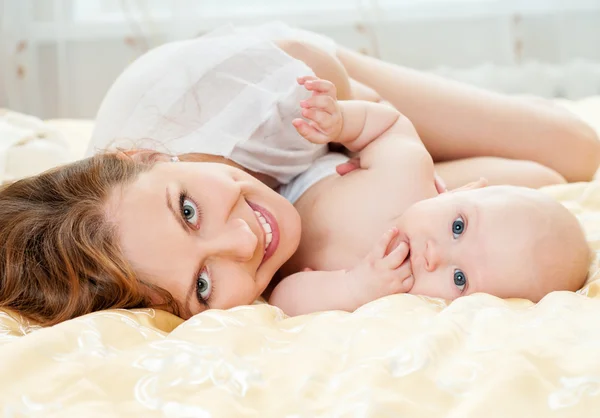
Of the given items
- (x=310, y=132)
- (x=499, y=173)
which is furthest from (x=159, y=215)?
(x=499, y=173)

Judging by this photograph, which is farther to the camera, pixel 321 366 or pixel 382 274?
pixel 382 274

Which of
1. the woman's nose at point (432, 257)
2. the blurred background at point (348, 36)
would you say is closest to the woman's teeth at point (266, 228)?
the woman's nose at point (432, 257)

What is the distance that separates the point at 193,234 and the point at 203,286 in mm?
78

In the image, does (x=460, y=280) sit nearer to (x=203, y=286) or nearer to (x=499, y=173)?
(x=203, y=286)

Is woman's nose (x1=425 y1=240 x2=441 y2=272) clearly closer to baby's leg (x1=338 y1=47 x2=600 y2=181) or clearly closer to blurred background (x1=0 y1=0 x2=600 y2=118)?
baby's leg (x1=338 y1=47 x2=600 y2=181)

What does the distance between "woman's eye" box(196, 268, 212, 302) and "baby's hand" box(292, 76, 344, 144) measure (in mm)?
288

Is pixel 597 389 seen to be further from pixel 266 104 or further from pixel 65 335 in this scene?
pixel 266 104

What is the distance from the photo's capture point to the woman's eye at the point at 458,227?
1.08 metres

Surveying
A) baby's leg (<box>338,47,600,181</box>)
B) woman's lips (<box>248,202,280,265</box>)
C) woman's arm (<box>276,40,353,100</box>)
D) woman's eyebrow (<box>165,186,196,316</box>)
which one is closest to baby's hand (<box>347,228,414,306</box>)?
woman's lips (<box>248,202,280,265</box>)

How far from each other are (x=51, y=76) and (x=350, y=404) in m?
2.68

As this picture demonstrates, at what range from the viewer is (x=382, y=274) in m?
1.07

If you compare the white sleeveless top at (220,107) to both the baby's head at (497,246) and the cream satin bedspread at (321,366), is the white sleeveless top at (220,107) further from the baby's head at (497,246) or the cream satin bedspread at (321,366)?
the cream satin bedspread at (321,366)

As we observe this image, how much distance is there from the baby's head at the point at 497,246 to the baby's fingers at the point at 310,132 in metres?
0.21

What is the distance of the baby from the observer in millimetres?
1025
